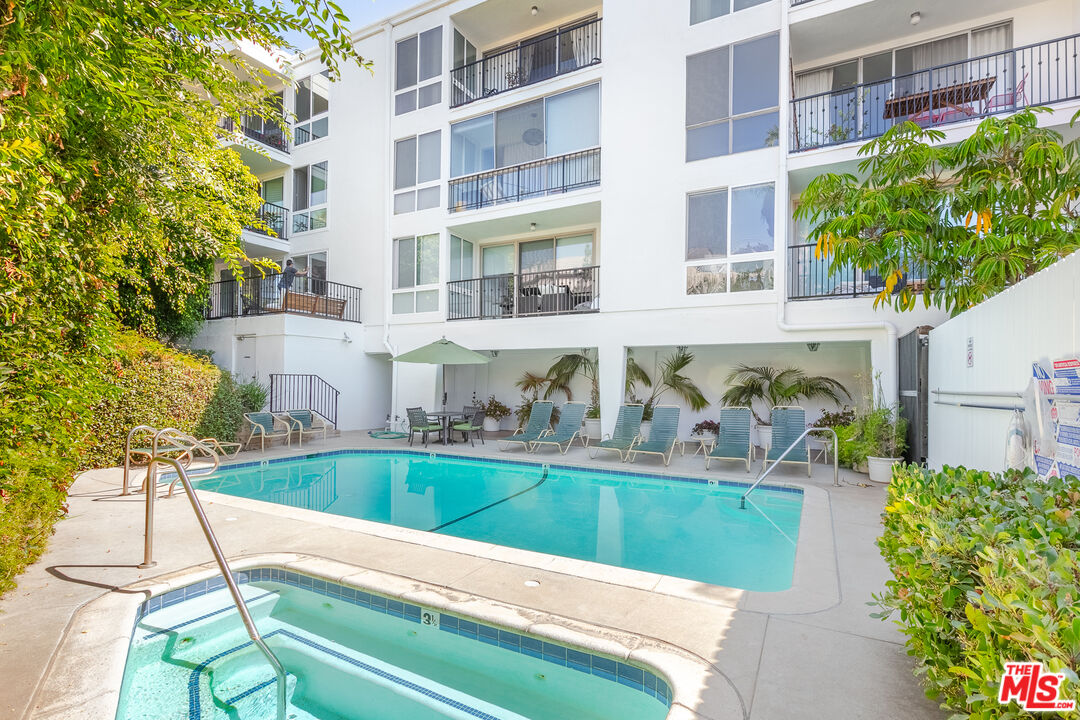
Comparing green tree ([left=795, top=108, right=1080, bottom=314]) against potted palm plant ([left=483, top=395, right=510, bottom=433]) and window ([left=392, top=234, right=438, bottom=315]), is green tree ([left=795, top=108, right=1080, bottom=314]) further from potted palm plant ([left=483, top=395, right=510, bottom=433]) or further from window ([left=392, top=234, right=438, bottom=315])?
potted palm plant ([left=483, top=395, right=510, bottom=433])

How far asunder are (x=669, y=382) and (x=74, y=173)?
445 inches

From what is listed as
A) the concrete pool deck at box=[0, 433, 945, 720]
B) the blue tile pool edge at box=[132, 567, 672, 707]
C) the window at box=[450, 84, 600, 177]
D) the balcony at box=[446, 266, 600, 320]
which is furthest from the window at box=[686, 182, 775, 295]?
the blue tile pool edge at box=[132, 567, 672, 707]

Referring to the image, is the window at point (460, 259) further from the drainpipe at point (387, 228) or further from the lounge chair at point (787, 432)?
the lounge chair at point (787, 432)

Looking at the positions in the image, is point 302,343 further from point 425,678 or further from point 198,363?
point 425,678

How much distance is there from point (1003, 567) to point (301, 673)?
372 cm

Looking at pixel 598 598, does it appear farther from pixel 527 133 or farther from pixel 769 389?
pixel 527 133

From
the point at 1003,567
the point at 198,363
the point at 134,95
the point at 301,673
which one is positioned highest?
the point at 134,95

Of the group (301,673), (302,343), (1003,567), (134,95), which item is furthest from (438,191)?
(1003,567)

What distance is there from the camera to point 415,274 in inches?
579

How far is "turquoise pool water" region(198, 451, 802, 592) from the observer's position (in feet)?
18.2

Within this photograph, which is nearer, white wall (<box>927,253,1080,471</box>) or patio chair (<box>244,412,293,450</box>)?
white wall (<box>927,253,1080,471</box>)

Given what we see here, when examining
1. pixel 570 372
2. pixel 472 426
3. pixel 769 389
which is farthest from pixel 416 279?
pixel 769 389

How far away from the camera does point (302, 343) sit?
1387cm

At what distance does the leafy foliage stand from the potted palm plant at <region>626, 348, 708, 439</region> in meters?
0.68
